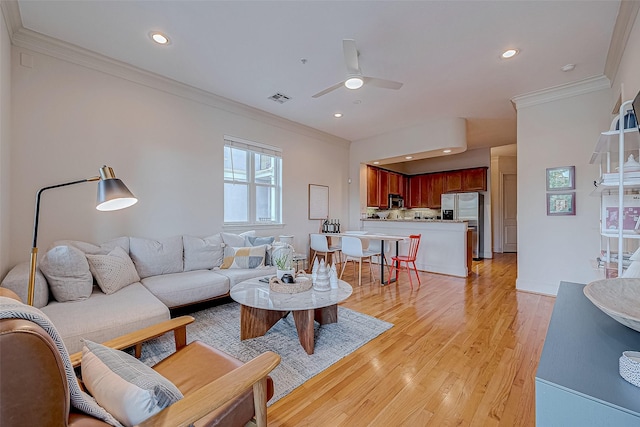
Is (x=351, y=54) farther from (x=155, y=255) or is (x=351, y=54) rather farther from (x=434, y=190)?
(x=434, y=190)

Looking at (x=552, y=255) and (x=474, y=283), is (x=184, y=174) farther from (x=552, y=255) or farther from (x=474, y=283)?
(x=552, y=255)

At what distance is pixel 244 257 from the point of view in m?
3.48

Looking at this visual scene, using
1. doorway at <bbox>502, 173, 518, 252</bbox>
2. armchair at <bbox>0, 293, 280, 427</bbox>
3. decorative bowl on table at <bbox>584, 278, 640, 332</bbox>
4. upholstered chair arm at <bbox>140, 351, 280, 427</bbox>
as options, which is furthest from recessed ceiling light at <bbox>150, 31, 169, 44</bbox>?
doorway at <bbox>502, 173, 518, 252</bbox>

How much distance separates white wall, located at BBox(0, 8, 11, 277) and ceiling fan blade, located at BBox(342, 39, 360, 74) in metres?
2.71

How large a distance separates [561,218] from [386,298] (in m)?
2.62

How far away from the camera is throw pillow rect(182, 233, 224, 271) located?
10.9 ft

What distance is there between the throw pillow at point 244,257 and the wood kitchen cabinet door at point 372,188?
361 cm

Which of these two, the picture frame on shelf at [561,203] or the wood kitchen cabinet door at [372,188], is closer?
the picture frame on shelf at [561,203]

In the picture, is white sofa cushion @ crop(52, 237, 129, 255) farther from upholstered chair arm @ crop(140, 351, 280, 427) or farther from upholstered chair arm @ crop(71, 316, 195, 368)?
upholstered chair arm @ crop(140, 351, 280, 427)

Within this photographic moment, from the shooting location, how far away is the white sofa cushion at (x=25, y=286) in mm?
1912

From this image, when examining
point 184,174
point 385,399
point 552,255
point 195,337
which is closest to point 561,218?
point 552,255

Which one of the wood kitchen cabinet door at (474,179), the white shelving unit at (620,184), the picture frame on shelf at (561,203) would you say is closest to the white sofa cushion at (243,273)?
the white shelving unit at (620,184)

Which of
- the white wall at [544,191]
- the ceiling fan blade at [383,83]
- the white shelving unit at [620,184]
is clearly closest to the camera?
the white shelving unit at [620,184]

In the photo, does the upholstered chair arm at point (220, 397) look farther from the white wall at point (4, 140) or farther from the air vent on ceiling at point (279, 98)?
the air vent on ceiling at point (279, 98)
